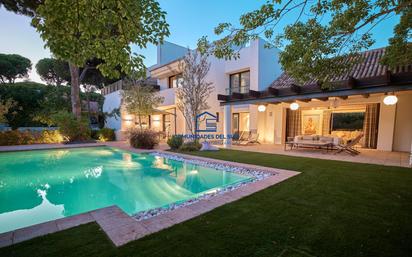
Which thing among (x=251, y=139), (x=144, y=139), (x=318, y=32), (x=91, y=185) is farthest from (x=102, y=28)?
(x=251, y=139)

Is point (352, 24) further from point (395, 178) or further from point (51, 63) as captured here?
point (51, 63)

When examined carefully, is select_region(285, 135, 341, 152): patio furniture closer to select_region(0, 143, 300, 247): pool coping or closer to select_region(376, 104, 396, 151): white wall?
select_region(376, 104, 396, 151): white wall

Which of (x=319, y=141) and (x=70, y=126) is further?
(x=70, y=126)

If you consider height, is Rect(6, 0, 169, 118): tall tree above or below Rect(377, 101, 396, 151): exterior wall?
above

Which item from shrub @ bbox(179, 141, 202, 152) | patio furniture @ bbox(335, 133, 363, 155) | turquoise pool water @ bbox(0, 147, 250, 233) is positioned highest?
patio furniture @ bbox(335, 133, 363, 155)

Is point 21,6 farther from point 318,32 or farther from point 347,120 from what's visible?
point 347,120

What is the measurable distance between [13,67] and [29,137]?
1871cm

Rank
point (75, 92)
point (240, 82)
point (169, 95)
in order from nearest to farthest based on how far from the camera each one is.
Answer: point (240, 82)
point (75, 92)
point (169, 95)

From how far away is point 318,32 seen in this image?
4.43 metres

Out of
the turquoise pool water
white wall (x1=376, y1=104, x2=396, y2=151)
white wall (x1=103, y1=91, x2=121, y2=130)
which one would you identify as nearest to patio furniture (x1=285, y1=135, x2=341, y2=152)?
white wall (x1=376, y1=104, x2=396, y2=151)

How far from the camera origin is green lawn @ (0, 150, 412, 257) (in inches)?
92.3

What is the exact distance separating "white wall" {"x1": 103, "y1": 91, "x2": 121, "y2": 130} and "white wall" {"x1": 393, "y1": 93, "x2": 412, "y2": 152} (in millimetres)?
20555

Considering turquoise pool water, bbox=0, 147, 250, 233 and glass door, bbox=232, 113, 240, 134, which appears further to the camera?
glass door, bbox=232, 113, 240, 134

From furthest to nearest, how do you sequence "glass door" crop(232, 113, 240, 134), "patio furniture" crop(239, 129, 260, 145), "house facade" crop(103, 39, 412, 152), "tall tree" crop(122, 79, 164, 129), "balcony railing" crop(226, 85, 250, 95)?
"glass door" crop(232, 113, 240, 134) → "tall tree" crop(122, 79, 164, 129) → "balcony railing" crop(226, 85, 250, 95) → "patio furniture" crop(239, 129, 260, 145) → "house facade" crop(103, 39, 412, 152)
